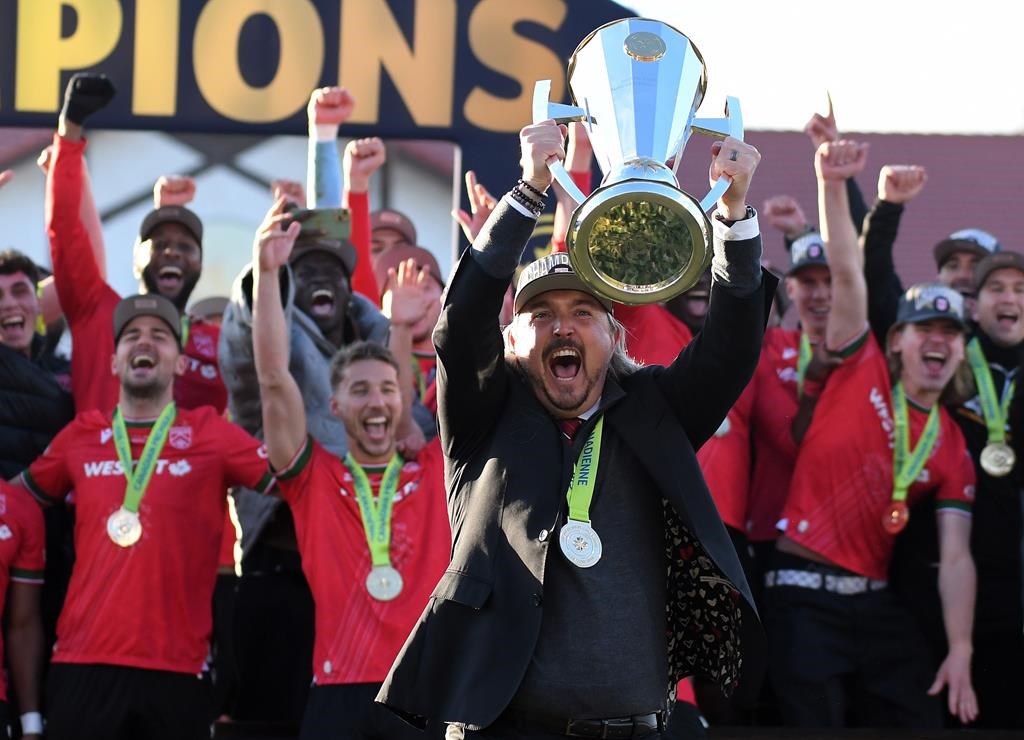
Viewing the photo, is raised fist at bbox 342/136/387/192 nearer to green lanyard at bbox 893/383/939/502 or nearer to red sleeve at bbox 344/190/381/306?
red sleeve at bbox 344/190/381/306

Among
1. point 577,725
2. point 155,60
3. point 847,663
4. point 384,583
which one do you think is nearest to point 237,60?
point 155,60

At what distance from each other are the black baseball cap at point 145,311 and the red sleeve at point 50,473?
452 mm

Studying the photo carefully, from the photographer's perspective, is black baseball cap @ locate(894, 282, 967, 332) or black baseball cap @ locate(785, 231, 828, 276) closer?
black baseball cap @ locate(894, 282, 967, 332)

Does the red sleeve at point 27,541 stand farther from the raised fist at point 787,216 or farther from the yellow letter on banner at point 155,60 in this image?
the yellow letter on banner at point 155,60

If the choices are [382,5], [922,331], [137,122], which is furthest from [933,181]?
[922,331]

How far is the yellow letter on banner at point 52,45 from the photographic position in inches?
387

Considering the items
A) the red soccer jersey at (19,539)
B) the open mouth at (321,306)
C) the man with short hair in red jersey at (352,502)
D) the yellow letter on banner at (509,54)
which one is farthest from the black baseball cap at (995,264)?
the yellow letter on banner at (509,54)

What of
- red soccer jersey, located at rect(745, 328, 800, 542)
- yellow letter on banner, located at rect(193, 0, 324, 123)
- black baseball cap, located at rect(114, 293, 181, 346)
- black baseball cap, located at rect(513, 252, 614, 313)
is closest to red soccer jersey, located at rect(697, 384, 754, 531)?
red soccer jersey, located at rect(745, 328, 800, 542)

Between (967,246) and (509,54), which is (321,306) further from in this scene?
(509,54)

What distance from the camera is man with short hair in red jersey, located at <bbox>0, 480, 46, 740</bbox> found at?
589cm

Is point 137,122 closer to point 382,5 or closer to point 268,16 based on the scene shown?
point 268,16

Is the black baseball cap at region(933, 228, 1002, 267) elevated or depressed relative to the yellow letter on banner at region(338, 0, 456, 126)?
depressed

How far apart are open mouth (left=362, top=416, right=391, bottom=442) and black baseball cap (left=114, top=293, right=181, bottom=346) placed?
83 centimetres

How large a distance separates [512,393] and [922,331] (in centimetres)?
281
